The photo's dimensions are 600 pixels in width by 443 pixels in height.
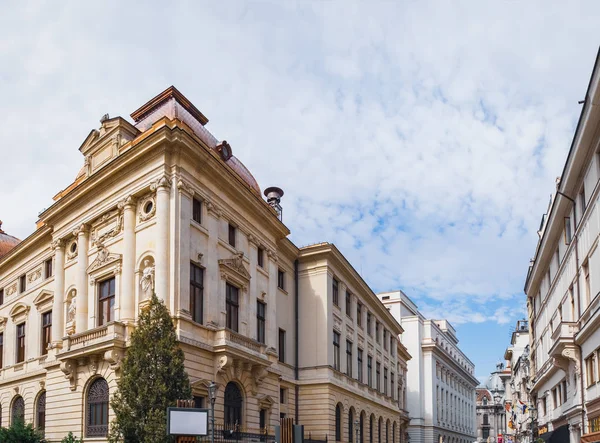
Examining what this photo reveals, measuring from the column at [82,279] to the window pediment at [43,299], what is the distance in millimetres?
4981

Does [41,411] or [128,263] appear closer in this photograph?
[128,263]

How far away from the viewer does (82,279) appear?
1298 inches

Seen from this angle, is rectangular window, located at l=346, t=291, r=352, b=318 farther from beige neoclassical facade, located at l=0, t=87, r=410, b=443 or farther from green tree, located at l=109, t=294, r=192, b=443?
green tree, located at l=109, t=294, r=192, b=443

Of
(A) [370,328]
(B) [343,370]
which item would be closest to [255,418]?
(B) [343,370]

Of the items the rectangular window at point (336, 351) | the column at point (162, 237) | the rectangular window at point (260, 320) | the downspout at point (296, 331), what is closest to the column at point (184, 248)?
the column at point (162, 237)

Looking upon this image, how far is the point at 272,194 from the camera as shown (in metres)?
44.7

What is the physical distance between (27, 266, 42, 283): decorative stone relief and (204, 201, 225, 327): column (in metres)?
12.9

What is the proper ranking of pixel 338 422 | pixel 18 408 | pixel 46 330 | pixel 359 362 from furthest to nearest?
pixel 359 362 < pixel 338 422 < pixel 18 408 < pixel 46 330

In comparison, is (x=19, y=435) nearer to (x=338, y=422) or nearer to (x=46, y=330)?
(x=46, y=330)

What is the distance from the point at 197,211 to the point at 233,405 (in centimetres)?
900

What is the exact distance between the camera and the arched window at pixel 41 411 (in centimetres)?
3544

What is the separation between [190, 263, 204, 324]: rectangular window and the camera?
30516mm

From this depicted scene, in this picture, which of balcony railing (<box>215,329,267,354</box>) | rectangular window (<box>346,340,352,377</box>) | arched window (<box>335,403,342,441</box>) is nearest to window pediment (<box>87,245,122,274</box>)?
balcony railing (<box>215,329,267,354</box>)

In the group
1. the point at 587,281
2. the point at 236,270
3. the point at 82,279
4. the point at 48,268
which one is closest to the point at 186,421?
the point at 236,270
